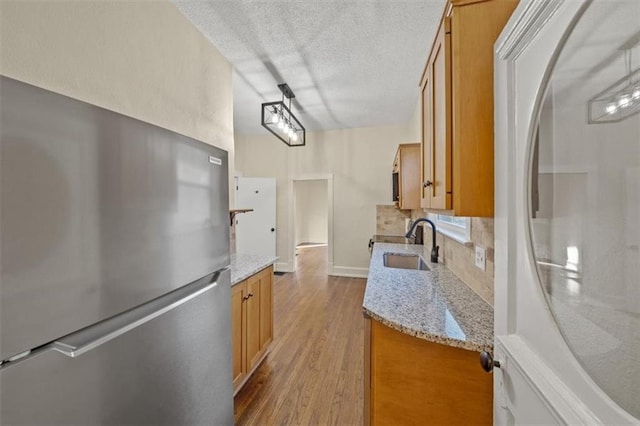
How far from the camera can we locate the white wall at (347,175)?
4523 millimetres

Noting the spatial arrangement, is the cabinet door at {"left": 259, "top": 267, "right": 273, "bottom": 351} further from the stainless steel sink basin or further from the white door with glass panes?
the white door with glass panes

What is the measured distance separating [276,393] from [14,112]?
200 centimetres

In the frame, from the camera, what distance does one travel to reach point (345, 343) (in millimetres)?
2422

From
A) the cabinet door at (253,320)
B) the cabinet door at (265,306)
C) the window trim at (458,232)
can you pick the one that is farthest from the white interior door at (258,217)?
the window trim at (458,232)

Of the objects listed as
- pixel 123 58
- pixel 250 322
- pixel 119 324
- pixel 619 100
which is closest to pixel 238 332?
pixel 250 322

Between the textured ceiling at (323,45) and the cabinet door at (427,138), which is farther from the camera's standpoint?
the textured ceiling at (323,45)

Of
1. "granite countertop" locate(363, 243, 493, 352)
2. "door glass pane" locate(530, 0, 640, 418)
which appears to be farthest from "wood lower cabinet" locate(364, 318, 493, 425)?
"door glass pane" locate(530, 0, 640, 418)

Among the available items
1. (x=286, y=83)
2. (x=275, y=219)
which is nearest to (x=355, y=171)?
(x=275, y=219)

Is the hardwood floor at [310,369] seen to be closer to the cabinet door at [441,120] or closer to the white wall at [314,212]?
the cabinet door at [441,120]

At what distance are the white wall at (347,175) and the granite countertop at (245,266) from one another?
2.64 metres

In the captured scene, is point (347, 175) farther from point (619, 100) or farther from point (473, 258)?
point (619, 100)

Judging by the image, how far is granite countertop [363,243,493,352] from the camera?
93 cm

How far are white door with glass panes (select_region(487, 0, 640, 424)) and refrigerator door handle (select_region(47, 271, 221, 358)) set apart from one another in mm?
1058

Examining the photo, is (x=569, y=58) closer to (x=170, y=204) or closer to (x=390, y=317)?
(x=390, y=317)
